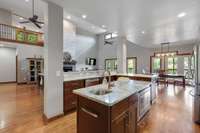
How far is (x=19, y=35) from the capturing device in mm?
7566

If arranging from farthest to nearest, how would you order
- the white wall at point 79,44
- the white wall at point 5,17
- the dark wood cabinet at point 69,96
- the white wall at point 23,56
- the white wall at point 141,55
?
the white wall at point 141,55
the white wall at point 79,44
the white wall at point 23,56
the white wall at point 5,17
the dark wood cabinet at point 69,96

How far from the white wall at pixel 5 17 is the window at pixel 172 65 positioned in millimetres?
11635

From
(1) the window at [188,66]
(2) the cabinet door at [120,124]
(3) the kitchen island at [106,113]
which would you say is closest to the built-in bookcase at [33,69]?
(3) the kitchen island at [106,113]

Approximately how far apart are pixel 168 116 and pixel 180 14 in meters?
2.94

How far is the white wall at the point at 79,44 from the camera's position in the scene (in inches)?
362

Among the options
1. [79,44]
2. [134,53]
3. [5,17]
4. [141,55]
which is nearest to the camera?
[5,17]

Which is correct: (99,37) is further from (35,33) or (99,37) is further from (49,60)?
(49,60)

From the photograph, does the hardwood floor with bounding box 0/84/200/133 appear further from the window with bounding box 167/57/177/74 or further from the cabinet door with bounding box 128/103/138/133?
the window with bounding box 167/57/177/74

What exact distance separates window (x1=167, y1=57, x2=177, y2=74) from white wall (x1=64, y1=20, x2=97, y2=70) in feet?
23.0

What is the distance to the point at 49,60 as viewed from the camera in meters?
2.82

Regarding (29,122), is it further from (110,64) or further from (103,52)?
(103,52)

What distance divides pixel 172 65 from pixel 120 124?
30.5 feet

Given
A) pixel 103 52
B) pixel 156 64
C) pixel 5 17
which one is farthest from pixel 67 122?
pixel 103 52

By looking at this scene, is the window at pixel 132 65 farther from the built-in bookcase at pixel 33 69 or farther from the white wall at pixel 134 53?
the built-in bookcase at pixel 33 69
